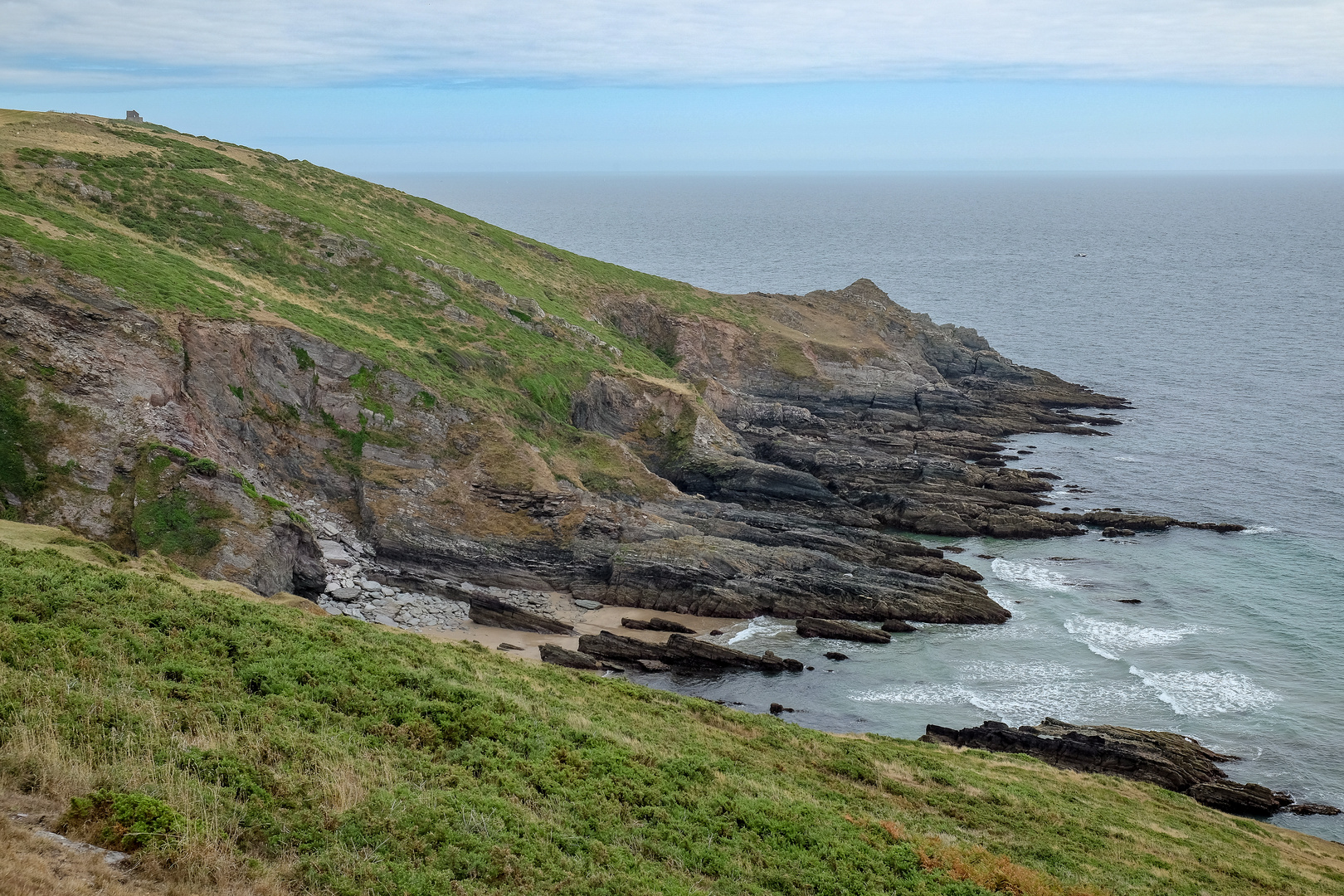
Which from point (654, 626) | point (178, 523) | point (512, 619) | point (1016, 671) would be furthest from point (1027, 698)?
point (178, 523)

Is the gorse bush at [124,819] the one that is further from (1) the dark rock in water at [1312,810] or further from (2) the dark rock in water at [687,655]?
(1) the dark rock in water at [1312,810]

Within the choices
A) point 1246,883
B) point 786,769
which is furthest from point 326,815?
point 1246,883

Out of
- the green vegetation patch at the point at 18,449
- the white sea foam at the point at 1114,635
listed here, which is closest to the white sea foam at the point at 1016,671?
the white sea foam at the point at 1114,635

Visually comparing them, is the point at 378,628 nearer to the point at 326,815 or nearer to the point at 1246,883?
the point at 326,815

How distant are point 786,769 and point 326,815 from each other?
1286cm

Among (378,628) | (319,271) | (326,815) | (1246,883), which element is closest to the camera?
(326,815)

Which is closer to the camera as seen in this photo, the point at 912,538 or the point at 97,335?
the point at 97,335

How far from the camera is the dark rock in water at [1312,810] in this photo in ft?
107

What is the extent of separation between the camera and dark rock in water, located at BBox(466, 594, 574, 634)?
1718 inches

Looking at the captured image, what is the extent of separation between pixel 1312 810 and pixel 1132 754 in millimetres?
5936

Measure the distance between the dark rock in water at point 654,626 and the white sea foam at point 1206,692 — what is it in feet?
67.9

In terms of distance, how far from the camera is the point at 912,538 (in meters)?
58.3

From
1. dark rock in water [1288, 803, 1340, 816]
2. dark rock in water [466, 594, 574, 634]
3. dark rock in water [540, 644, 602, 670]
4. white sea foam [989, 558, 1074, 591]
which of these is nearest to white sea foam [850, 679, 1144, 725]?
dark rock in water [1288, 803, 1340, 816]

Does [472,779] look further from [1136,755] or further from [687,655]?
[1136,755]
